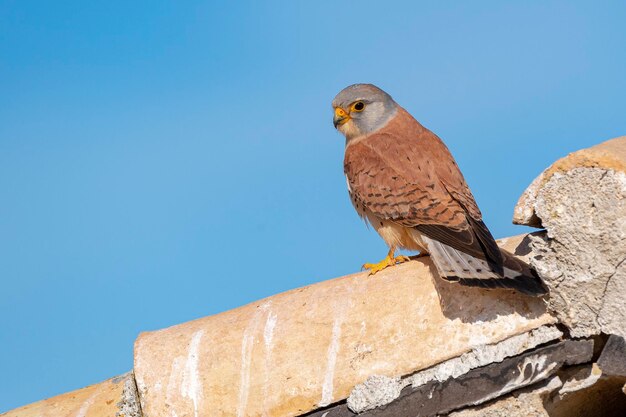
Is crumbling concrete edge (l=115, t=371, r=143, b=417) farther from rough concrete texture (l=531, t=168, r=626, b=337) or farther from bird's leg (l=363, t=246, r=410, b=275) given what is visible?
rough concrete texture (l=531, t=168, r=626, b=337)

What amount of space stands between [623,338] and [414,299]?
90 cm

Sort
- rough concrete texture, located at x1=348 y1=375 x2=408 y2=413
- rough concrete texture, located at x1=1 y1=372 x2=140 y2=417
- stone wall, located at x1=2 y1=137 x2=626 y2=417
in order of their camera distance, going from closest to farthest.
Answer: stone wall, located at x1=2 y1=137 x2=626 y2=417, rough concrete texture, located at x1=348 y1=375 x2=408 y2=413, rough concrete texture, located at x1=1 y1=372 x2=140 y2=417

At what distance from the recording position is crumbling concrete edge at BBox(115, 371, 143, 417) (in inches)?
169

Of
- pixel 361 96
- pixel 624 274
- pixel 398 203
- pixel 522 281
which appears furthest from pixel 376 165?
pixel 624 274

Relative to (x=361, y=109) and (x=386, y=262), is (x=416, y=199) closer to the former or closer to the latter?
(x=386, y=262)

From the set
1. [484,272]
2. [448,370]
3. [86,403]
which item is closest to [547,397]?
[448,370]

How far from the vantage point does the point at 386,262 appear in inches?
177

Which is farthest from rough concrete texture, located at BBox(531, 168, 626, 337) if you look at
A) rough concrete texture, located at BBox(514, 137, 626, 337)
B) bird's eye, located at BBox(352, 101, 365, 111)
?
bird's eye, located at BBox(352, 101, 365, 111)

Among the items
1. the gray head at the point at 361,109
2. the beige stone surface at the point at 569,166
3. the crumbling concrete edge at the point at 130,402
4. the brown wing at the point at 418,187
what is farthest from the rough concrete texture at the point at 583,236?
the gray head at the point at 361,109

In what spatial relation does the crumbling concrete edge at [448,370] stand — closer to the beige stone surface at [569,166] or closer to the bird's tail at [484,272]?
the bird's tail at [484,272]

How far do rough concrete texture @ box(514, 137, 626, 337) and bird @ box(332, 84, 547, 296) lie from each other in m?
0.13

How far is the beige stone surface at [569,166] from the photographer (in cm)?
332

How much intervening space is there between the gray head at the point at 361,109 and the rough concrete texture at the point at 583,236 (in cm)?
256

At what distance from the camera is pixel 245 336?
4.06m
